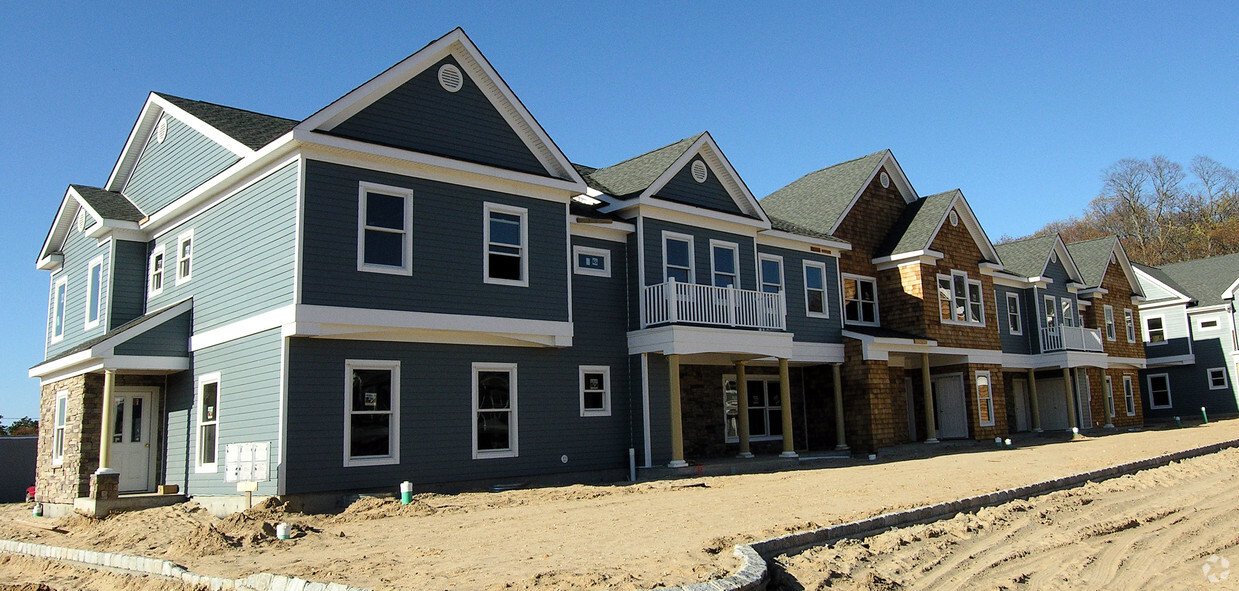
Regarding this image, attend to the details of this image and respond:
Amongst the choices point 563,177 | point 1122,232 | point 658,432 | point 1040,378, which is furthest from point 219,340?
point 1122,232

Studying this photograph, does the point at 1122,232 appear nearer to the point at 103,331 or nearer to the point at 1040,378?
the point at 1040,378

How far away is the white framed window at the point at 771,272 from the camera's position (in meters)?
24.1

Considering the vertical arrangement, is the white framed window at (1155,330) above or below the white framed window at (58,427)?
above

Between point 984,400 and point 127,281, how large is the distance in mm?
24356

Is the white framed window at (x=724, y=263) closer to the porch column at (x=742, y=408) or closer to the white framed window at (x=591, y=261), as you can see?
the porch column at (x=742, y=408)

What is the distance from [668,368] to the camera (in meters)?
20.5

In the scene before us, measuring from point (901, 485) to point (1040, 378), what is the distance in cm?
A: 2360

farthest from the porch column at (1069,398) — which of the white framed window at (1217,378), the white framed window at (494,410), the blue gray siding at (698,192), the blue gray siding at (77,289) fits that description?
the blue gray siding at (77,289)

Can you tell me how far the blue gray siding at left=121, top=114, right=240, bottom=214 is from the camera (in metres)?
18.1

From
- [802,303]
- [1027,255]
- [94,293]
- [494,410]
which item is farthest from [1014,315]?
[94,293]

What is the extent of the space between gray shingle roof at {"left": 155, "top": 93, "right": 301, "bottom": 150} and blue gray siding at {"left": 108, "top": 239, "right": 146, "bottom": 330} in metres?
3.39

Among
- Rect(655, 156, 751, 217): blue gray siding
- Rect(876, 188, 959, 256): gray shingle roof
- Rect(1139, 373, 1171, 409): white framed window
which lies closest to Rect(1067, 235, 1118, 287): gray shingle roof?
Rect(1139, 373, 1171, 409): white framed window

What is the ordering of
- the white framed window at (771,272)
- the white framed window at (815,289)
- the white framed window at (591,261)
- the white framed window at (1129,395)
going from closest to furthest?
the white framed window at (591,261) → the white framed window at (771,272) → the white framed window at (815,289) → the white framed window at (1129,395)

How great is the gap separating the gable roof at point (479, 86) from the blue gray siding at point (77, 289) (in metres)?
7.85
